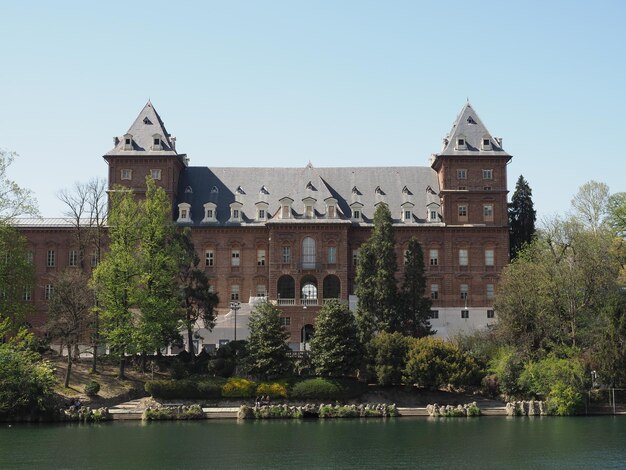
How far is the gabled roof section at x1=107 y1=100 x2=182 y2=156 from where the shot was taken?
8400 cm

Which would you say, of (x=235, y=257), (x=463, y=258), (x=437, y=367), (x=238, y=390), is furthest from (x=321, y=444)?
(x=463, y=258)

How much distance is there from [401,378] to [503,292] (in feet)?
36.7

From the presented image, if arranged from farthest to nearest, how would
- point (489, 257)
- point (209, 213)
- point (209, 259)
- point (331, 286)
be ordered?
point (209, 213) < point (209, 259) < point (489, 257) < point (331, 286)

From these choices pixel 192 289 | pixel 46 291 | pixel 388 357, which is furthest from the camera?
pixel 46 291

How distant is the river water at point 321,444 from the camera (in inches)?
1475

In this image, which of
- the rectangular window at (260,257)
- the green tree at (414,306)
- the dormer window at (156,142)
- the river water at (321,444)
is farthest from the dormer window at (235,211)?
the river water at (321,444)

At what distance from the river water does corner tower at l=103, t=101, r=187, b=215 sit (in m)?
34.2

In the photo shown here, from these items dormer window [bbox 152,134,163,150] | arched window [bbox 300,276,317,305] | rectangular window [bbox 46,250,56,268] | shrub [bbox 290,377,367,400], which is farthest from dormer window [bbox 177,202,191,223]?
shrub [bbox 290,377,367,400]

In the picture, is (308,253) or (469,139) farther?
(469,139)

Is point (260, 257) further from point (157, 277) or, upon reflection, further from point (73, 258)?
point (157, 277)

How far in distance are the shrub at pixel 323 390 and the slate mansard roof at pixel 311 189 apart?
24875 millimetres

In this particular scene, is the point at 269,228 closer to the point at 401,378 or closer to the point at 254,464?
the point at 401,378

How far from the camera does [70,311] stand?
209ft

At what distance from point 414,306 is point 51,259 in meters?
36.8
